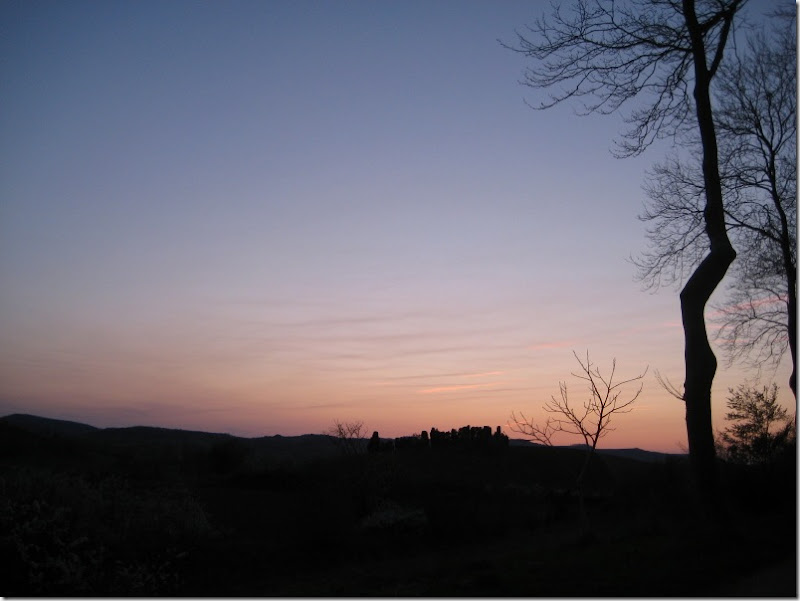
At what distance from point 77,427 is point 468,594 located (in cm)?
9560

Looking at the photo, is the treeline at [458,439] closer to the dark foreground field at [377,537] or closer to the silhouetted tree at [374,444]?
the silhouetted tree at [374,444]

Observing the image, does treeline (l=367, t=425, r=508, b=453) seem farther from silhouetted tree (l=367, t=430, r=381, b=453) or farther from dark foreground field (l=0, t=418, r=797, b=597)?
dark foreground field (l=0, t=418, r=797, b=597)

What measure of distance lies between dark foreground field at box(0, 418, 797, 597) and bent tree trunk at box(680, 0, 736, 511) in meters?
0.95

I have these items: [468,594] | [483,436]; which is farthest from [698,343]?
[483,436]

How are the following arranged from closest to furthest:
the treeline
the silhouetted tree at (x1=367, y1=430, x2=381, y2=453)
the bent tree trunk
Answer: the bent tree trunk → the silhouetted tree at (x1=367, y1=430, x2=381, y2=453) → the treeline

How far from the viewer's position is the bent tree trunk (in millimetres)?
10891

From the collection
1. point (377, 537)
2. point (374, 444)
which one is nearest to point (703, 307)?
point (377, 537)

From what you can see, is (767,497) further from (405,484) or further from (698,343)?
(405,484)

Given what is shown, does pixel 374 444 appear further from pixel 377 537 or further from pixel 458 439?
pixel 377 537


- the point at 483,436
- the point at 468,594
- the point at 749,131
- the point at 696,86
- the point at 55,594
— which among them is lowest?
the point at 55,594

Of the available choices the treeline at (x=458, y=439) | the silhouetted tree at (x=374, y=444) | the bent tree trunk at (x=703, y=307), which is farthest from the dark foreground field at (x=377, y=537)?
the treeline at (x=458, y=439)

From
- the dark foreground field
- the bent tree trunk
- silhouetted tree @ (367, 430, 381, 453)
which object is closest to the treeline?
silhouetted tree @ (367, 430, 381, 453)

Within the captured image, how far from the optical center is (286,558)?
13797mm

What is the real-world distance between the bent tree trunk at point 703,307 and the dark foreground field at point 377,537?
946 millimetres
